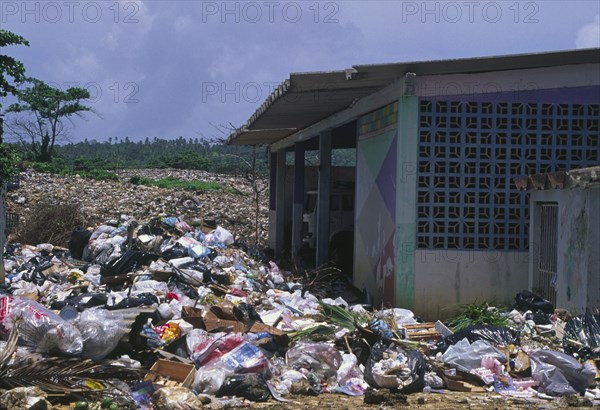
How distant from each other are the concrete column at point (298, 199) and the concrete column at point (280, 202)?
101 inches

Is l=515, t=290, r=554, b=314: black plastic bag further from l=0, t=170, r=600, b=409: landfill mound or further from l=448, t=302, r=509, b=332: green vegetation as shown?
l=448, t=302, r=509, b=332: green vegetation

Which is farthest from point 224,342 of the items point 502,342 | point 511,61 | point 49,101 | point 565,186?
point 49,101

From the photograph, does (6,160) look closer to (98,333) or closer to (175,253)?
(175,253)

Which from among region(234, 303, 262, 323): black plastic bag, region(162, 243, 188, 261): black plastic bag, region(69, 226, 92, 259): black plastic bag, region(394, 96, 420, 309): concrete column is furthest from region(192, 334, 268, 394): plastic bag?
region(69, 226, 92, 259): black plastic bag

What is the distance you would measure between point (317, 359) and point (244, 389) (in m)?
1.07

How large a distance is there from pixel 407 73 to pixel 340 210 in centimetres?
663

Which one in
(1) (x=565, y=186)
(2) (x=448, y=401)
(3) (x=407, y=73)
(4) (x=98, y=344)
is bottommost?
(2) (x=448, y=401)

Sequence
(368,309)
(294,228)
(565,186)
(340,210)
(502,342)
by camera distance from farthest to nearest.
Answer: (294,228) → (340,210) → (368,309) → (565,186) → (502,342)

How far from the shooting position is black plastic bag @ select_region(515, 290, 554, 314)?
1002cm

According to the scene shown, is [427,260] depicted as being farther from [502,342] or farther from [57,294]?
[57,294]

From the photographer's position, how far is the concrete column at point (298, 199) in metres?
19.2

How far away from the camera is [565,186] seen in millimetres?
9312

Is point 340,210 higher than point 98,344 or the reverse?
higher

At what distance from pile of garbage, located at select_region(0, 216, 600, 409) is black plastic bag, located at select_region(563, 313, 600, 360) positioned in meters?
0.01
